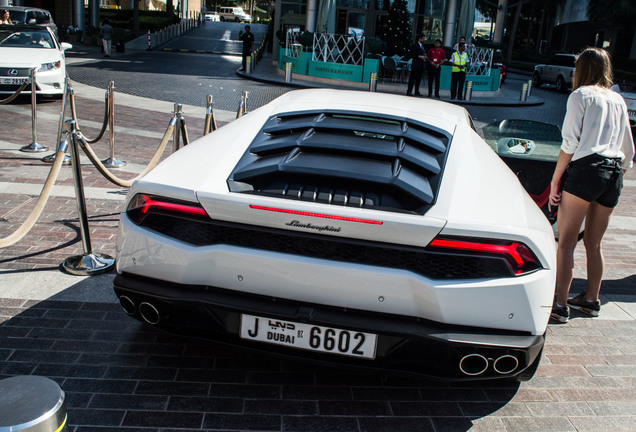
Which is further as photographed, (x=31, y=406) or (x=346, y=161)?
(x=346, y=161)

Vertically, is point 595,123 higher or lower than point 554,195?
higher

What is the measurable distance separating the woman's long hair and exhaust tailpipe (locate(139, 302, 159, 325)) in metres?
3.04

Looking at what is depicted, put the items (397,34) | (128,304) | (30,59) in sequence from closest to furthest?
(128,304) < (30,59) < (397,34)

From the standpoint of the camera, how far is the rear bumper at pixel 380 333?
266cm

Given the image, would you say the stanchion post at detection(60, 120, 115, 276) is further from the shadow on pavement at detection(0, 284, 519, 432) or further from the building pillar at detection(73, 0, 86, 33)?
the building pillar at detection(73, 0, 86, 33)

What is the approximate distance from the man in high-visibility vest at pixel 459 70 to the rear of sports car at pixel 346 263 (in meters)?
17.5

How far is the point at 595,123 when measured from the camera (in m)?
3.82

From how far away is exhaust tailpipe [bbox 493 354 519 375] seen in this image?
2.74m

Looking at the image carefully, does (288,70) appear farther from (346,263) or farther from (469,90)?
(346,263)

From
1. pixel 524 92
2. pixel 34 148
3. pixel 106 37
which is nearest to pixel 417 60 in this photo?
pixel 524 92

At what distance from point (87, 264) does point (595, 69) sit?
3794 millimetres

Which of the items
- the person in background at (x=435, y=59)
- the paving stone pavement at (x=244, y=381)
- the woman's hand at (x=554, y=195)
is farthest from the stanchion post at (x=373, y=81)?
the woman's hand at (x=554, y=195)

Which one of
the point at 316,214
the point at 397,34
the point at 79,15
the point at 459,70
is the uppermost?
the point at 397,34

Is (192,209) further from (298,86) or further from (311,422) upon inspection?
(298,86)
